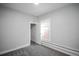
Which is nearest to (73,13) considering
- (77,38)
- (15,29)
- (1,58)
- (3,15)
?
(77,38)

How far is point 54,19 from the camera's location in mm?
2684

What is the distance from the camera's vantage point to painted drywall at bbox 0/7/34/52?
222 centimetres

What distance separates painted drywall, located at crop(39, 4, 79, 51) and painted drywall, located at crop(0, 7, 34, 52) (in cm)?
200

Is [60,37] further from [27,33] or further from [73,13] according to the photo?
[27,33]

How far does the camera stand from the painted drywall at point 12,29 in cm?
222

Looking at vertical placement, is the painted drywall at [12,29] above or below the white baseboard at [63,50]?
above

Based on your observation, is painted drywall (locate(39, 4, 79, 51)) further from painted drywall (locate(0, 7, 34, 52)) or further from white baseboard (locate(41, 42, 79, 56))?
painted drywall (locate(0, 7, 34, 52))

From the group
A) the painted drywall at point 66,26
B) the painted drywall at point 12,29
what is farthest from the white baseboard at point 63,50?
the painted drywall at point 12,29

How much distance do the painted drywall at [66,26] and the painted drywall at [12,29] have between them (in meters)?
2.00

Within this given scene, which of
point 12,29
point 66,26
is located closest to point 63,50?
point 66,26

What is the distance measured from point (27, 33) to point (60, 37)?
239 centimetres

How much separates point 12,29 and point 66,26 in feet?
10.2

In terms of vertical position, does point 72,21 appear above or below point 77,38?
above

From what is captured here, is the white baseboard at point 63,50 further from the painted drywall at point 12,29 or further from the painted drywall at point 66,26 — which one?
the painted drywall at point 12,29
